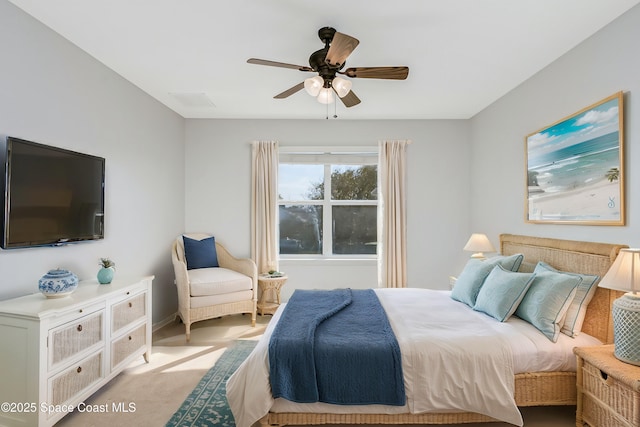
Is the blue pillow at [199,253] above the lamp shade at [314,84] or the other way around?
the other way around

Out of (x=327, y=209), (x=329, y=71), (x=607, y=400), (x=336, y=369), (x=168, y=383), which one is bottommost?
(x=168, y=383)

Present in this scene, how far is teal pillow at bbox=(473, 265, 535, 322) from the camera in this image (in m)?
2.37

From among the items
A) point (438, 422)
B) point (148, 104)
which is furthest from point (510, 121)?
point (148, 104)

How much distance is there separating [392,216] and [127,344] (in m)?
3.27

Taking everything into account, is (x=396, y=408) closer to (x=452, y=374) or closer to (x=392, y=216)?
(x=452, y=374)

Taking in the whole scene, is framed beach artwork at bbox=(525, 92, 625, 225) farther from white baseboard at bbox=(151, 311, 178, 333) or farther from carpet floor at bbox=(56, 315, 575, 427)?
white baseboard at bbox=(151, 311, 178, 333)

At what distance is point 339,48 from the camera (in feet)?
6.60

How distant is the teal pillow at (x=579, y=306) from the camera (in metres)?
2.18

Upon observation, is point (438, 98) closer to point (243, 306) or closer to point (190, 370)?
point (243, 306)

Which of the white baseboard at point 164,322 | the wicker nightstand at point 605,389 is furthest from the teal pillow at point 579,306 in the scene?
the white baseboard at point 164,322

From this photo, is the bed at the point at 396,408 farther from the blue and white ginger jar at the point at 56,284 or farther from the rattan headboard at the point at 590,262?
the blue and white ginger jar at the point at 56,284

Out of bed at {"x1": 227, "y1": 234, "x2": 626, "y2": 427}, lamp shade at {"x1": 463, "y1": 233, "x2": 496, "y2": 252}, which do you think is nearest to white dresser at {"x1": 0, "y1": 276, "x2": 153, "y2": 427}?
bed at {"x1": 227, "y1": 234, "x2": 626, "y2": 427}

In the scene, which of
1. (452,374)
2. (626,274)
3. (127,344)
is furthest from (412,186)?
(127,344)

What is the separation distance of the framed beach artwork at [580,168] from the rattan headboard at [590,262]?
0.58 feet
